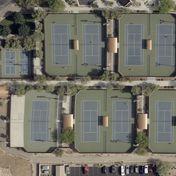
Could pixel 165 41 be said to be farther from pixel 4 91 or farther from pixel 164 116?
pixel 4 91

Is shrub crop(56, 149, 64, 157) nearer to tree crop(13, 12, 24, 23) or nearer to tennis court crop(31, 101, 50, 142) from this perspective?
tennis court crop(31, 101, 50, 142)

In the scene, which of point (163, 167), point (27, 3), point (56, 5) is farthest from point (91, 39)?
point (163, 167)

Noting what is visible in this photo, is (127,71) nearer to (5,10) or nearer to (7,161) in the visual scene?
(5,10)

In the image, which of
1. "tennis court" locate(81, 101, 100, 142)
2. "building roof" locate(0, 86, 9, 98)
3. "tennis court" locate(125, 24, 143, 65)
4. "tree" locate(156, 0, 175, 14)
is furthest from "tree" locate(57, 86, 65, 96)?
"tree" locate(156, 0, 175, 14)

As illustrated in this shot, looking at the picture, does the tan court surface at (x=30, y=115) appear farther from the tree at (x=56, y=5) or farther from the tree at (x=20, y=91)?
the tree at (x=56, y=5)

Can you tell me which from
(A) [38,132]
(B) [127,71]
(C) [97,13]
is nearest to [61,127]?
(A) [38,132]

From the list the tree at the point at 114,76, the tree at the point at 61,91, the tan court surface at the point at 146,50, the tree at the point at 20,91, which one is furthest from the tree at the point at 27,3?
the tree at the point at 114,76
